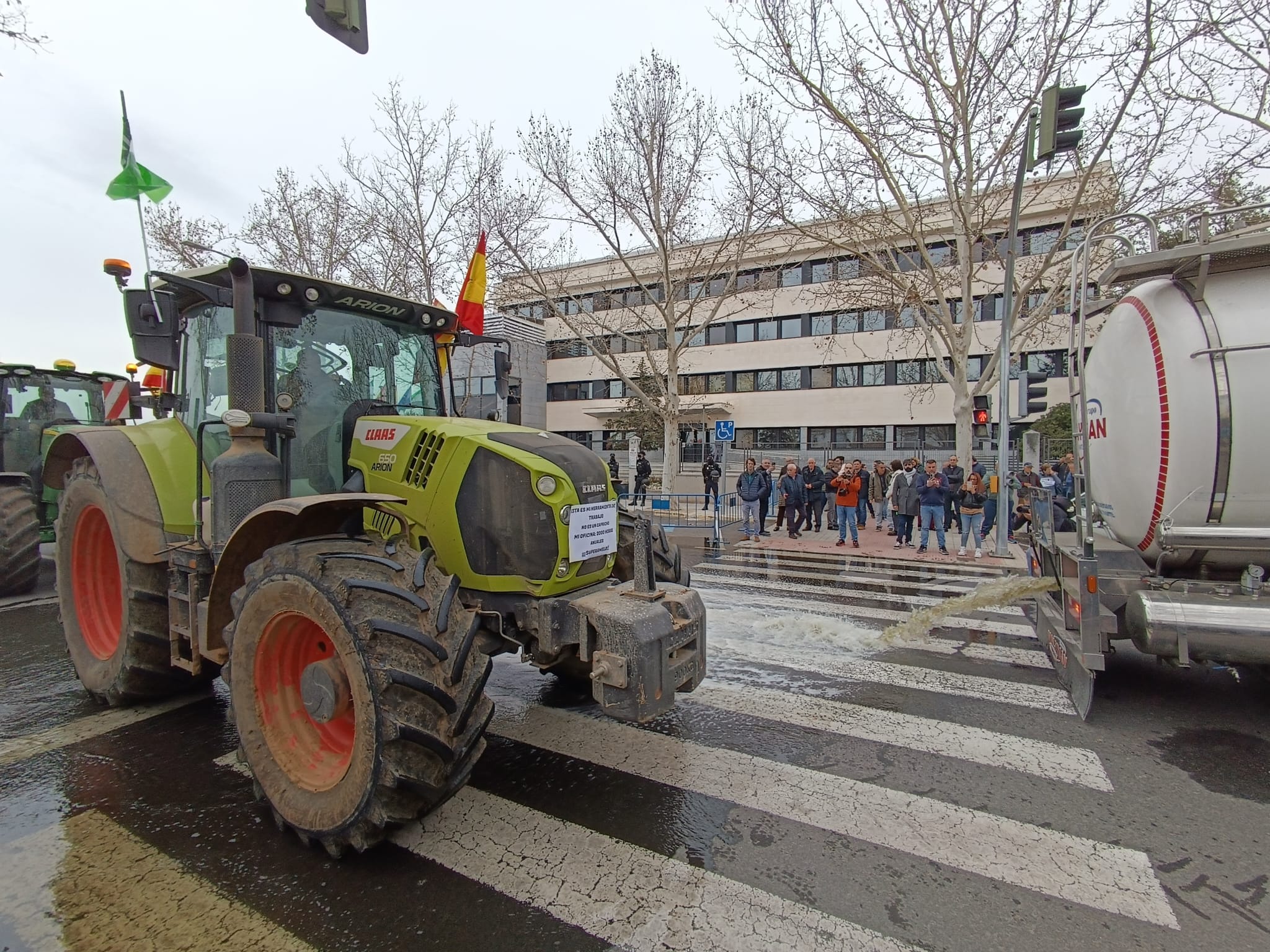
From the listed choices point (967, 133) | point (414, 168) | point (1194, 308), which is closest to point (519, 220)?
point (414, 168)

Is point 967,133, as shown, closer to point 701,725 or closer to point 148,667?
point 701,725

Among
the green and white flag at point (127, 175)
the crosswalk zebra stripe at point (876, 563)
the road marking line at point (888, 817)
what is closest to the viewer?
the road marking line at point (888, 817)

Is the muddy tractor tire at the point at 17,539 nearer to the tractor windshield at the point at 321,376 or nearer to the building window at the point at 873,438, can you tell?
the tractor windshield at the point at 321,376

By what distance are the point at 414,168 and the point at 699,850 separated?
2476 cm

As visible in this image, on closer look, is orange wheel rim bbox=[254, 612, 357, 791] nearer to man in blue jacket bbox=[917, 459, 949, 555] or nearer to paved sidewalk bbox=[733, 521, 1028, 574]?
paved sidewalk bbox=[733, 521, 1028, 574]

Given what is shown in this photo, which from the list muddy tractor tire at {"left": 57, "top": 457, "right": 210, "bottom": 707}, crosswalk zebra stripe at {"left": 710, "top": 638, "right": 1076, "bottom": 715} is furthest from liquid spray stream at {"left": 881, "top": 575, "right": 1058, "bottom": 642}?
muddy tractor tire at {"left": 57, "top": 457, "right": 210, "bottom": 707}

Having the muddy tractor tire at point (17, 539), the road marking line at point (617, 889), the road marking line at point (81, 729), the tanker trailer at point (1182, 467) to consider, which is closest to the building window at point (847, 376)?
the tanker trailer at point (1182, 467)

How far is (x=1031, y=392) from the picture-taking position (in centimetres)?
1068

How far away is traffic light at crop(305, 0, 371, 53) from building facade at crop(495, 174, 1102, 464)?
24939 millimetres

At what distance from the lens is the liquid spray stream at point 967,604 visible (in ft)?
21.1

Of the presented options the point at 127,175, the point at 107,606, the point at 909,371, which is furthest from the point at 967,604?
the point at 909,371

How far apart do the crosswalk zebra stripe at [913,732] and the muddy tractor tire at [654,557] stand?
0.99m

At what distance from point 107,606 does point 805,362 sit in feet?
118

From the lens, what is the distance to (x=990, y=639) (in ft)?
22.1
